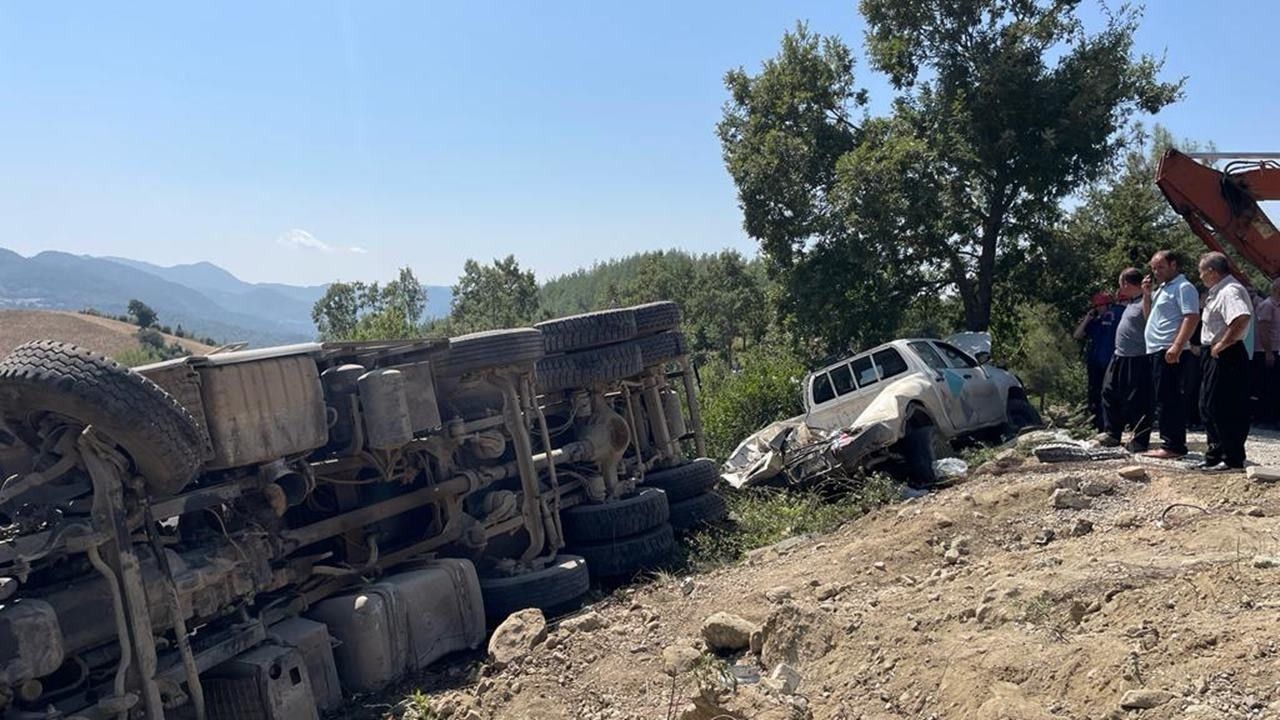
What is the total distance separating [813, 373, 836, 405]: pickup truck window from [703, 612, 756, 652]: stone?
21.5 feet

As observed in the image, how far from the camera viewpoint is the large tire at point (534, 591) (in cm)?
647

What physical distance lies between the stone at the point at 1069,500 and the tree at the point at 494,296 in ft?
140

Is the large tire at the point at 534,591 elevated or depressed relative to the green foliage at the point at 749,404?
Answer: depressed

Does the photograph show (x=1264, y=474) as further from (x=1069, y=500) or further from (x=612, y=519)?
(x=612, y=519)

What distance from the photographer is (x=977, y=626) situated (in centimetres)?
419

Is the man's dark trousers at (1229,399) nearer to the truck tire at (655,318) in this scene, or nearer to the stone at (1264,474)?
the stone at (1264,474)

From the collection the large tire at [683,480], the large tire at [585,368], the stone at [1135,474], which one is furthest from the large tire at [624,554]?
the stone at [1135,474]

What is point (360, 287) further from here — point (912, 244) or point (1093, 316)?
point (1093, 316)

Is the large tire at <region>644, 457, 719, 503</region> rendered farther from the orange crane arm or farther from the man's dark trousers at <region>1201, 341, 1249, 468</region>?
the orange crane arm

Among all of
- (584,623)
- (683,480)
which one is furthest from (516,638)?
(683,480)

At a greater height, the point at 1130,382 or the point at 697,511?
the point at 1130,382

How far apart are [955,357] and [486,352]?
20.6 ft

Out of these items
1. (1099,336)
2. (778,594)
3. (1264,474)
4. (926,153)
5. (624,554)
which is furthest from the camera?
(926,153)

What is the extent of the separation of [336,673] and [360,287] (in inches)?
1880
